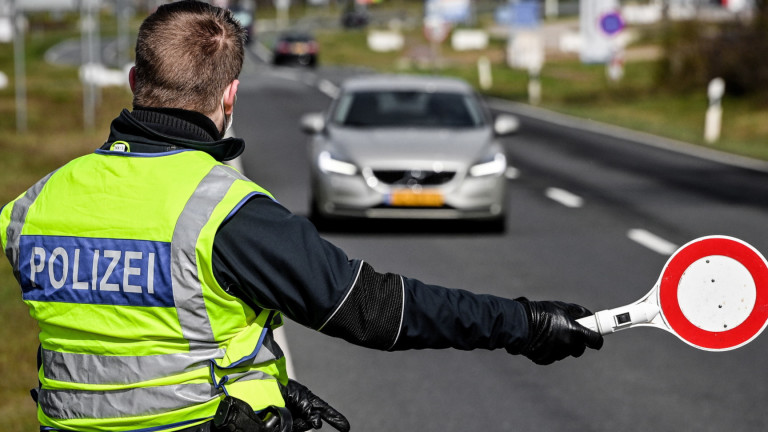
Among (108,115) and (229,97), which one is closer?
(229,97)

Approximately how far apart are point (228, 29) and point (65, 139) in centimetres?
2146

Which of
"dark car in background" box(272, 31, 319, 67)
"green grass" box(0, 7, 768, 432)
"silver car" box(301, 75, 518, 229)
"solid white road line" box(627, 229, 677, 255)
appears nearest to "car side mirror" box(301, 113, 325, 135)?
"silver car" box(301, 75, 518, 229)

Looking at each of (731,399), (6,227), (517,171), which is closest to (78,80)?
(517,171)

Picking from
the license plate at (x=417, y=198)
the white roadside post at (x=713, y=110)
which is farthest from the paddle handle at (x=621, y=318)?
the white roadside post at (x=713, y=110)

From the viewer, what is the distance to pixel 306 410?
311 cm

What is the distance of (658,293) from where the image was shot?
2.95 metres

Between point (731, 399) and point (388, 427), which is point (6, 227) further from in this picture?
point (731, 399)

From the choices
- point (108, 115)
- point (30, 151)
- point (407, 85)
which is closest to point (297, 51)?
point (108, 115)

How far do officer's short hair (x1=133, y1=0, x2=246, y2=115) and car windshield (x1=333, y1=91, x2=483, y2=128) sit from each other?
10706 millimetres

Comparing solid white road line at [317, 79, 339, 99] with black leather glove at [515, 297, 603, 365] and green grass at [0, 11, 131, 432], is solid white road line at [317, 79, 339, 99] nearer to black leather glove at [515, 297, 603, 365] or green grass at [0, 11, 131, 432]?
green grass at [0, 11, 131, 432]

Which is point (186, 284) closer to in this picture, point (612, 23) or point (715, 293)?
point (715, 293)

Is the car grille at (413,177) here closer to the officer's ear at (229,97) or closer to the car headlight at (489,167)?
the car headlight at (489,167)

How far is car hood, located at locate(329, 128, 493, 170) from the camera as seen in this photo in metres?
12.6

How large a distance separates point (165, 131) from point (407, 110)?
11279 mm
